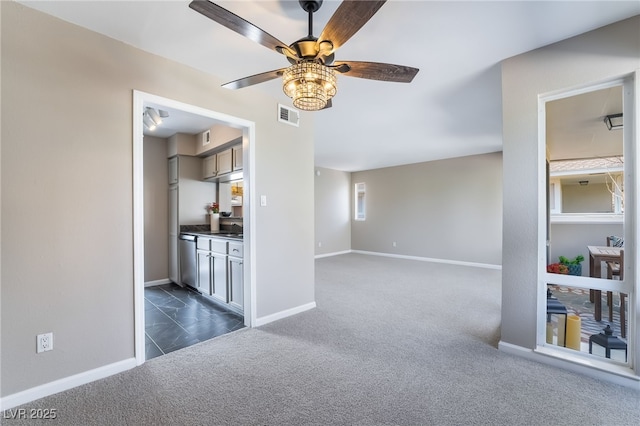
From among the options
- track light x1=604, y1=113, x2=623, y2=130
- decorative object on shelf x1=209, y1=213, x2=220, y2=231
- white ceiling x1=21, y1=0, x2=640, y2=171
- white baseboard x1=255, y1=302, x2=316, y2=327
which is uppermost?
white ceiling x1=21, y1=0, x2=640, y2=171

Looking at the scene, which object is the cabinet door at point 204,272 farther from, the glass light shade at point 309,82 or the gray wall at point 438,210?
the gray wall at point 438,210

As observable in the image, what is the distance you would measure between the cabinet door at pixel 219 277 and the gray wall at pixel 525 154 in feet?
9.68

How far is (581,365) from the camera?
2037 millimetres

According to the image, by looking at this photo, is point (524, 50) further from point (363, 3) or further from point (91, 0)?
point (91, 0)

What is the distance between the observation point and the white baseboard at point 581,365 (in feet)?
6.19

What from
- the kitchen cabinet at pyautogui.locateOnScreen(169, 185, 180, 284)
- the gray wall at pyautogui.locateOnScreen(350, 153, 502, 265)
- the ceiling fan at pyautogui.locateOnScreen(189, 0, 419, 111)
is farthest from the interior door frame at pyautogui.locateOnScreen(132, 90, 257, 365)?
the gray wall at pyautogui.locateOnScreen(350, 153, 502, 265)

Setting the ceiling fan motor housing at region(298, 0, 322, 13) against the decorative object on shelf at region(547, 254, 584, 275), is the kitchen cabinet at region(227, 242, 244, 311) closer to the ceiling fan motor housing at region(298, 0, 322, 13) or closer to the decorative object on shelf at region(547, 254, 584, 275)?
the ceiling fan motor housing at region(298, 0, 322, 13)

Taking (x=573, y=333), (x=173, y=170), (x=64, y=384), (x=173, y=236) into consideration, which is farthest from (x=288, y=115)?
(x=573, y=333)

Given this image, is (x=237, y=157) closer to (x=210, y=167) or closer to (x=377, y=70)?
(x=210, y=167)

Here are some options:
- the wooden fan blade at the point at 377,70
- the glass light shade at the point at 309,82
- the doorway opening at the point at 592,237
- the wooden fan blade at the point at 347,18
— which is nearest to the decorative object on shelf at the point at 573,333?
the doorway opening at the point at 592,237

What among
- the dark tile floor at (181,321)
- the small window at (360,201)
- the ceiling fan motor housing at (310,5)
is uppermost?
the ceiling fan motor housing at (310,5)

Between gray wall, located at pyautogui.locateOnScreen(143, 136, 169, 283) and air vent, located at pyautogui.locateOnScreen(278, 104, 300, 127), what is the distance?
265cm

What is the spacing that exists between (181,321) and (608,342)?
12.6ft

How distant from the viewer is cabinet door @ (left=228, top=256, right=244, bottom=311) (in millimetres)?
3123
